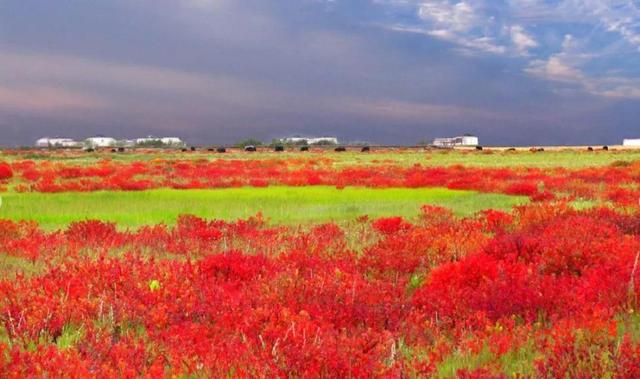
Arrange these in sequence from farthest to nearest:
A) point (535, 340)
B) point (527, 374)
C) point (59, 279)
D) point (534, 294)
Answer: point (59, 279) → point (534, 294) → point (535, 340) → point (527, 374)

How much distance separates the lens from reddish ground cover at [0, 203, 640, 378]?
4320 mm

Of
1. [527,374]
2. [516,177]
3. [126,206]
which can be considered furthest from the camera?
[516,177]

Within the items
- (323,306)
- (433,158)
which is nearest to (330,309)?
(323,306)

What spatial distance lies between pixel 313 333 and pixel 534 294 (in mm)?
2672

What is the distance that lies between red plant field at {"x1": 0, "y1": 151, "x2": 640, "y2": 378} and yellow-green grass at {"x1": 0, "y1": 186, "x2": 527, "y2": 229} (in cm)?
465

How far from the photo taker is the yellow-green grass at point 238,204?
15844 millimetres

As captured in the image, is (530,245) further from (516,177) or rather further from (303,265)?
(516,177)

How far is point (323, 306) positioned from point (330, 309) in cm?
23

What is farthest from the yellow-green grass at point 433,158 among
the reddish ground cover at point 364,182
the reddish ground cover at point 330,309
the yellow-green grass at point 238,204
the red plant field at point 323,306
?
the reddish ground cover at point 330,309

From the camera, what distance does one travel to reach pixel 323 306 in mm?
6215

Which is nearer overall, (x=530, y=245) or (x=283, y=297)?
(x=283, y=297)

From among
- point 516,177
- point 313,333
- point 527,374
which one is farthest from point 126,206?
point 516,177

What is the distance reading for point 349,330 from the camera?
567 cm

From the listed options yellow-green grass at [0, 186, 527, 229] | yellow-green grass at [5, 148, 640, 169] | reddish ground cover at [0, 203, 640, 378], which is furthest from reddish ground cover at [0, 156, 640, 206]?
yellow-green grass at [5, 148, 640, 169]
